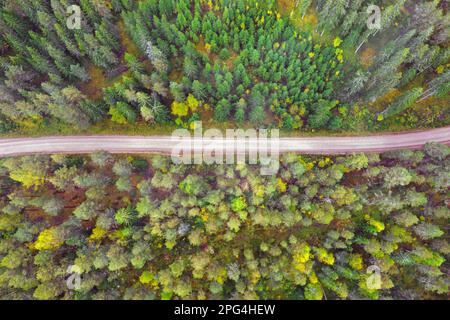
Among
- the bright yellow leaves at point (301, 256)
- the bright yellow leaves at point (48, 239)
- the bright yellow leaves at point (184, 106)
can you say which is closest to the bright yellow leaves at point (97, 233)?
the bright yellow leaves at point (48, 239)

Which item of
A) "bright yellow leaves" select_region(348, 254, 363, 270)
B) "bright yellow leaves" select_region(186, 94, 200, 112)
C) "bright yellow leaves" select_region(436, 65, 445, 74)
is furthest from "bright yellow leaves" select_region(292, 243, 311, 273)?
"bright yellow leaves" select_region(436, 65, 445, 74)

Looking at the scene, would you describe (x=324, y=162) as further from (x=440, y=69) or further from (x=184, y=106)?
(x=440, y=69)

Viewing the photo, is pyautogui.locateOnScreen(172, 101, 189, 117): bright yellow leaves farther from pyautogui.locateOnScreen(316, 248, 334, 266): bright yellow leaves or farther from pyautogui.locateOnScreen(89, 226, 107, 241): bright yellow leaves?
pyautogui.locateOnScreen(316, 248, 334, 266): bright yellow leaves

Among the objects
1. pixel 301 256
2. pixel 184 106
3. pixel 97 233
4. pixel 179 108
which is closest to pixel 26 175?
pixel 97 233

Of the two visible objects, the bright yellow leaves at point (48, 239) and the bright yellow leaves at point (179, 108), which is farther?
the bright yellow leaves at point (179, 108)

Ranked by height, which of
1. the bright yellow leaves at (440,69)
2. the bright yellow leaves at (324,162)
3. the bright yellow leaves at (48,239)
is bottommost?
the bright yellow leaves at (48,239)

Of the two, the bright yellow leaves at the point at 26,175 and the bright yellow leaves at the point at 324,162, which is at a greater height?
the bright yellow leaves at the point at 324,162

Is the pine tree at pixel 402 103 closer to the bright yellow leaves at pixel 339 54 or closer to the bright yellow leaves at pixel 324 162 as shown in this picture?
the bright yellow leaves at pixel 339 54
